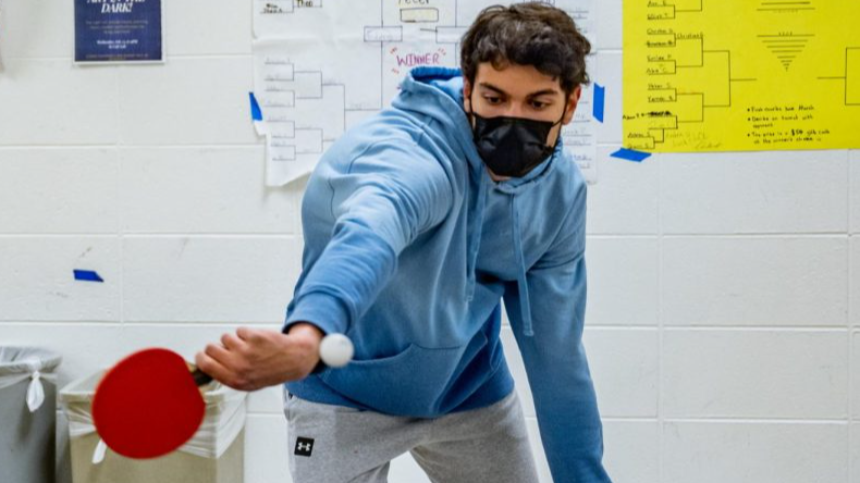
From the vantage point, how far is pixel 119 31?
2.58m

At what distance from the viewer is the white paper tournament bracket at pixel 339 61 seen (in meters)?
2.53

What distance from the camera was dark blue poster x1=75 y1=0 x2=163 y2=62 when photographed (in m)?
2.58

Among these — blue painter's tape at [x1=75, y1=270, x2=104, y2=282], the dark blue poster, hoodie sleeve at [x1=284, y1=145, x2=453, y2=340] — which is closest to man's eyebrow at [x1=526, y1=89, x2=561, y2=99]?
hoodie sleeve at [x1=284, y1=145, x2=453, y2=340]

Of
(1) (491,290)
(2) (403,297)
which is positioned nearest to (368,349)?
(2) (403,297)

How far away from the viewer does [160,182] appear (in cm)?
260

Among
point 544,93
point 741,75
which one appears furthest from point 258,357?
point 741,75

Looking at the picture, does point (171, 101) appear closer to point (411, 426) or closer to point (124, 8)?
point (124, 8)

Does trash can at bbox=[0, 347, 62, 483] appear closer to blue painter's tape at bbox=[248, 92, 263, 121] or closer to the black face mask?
blue painter's tape at bbox=[248, 92, 263, 121]

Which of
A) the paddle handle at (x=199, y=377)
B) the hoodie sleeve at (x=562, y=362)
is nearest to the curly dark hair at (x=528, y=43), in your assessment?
the hoodie sleeve at (x=562, y=362)

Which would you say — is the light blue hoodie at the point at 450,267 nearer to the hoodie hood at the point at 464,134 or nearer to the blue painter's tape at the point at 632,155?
the hoodie hood at the point at 464,134

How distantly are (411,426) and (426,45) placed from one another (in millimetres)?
1214

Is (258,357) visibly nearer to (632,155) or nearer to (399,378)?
(399,378)

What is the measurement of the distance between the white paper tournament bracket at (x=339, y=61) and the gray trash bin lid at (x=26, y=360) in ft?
2.55

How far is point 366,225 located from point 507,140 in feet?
1.55
